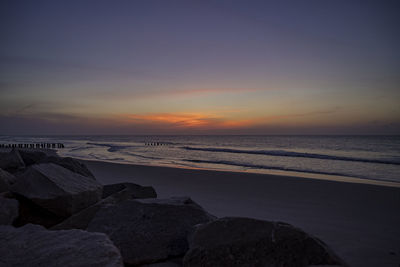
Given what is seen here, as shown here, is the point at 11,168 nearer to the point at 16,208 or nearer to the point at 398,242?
the point at 16,208

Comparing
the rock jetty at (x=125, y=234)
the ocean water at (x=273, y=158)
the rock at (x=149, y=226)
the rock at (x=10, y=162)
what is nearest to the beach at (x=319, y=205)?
the rock jetty at (x=125, y=234)

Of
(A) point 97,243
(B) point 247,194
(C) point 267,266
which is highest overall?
(A) point 97,243

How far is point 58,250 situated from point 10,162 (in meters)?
5.69

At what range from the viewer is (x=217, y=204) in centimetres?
743

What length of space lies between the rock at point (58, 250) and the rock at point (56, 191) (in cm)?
122

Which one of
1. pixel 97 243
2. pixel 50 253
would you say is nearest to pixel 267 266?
pixel 97 243

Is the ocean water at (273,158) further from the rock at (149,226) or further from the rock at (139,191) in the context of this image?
the rock at (149,226)

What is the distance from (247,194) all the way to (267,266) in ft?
20.3

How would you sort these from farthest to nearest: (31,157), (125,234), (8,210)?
(31,157) → (8,210) → (125,234)

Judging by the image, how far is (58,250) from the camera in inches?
102

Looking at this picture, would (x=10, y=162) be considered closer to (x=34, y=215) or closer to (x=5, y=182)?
(x=5, y=182)

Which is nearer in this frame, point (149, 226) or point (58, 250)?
point (58, 250)

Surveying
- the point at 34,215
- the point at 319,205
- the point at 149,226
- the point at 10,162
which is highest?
the point at 10,162

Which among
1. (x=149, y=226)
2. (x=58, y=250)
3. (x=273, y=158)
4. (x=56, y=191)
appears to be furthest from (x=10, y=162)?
(x=273, y=158)
